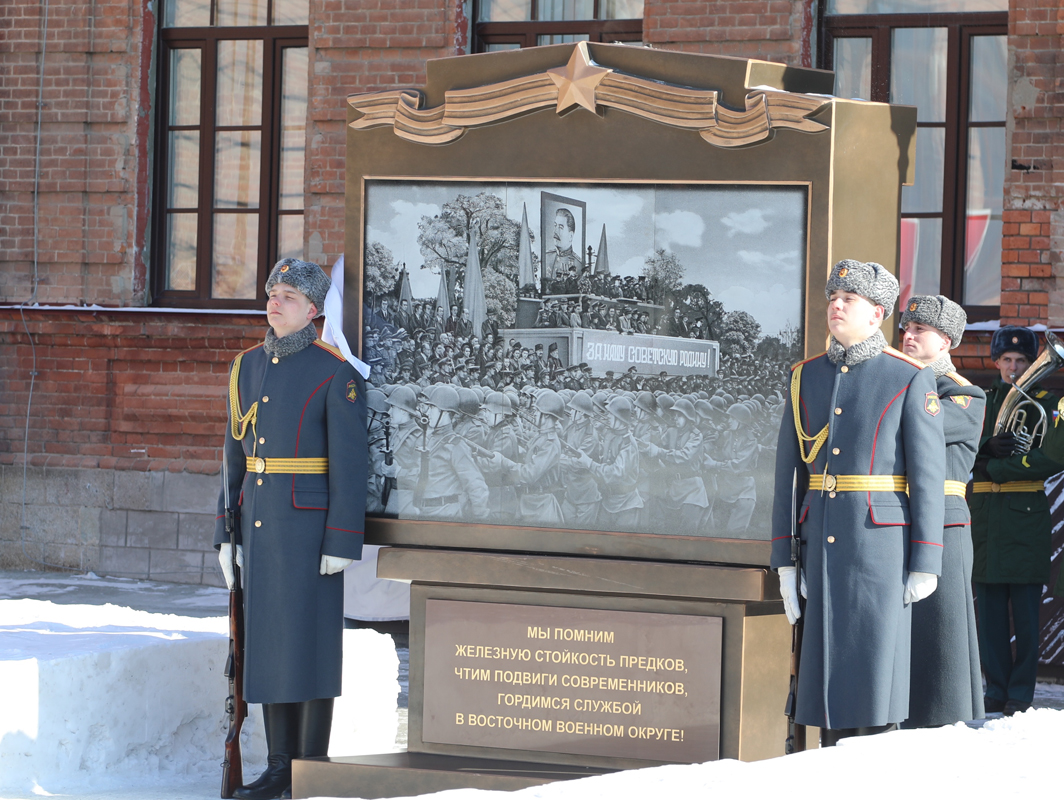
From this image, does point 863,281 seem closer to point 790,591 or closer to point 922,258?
point 790,591

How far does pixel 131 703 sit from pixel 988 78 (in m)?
5.95

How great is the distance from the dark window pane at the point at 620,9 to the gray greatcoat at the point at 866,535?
5352 mm

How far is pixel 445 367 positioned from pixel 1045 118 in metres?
4.57

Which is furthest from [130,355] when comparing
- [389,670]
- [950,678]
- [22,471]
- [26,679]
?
[950,678]

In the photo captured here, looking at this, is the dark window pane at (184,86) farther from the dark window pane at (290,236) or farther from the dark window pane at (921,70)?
the dark window pane at (921,70)

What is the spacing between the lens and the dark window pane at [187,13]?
9320 mm

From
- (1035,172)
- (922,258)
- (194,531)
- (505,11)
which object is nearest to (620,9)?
(505,11)

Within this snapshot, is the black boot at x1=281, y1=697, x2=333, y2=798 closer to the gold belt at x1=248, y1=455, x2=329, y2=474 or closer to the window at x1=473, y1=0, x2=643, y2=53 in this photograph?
the gold belt at x1=248, y1=455, x2=329, y2=474

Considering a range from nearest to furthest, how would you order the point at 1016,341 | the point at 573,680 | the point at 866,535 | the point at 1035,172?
the point at 866,535, the point at 573,680, the point at 1016,341, the point at 1035,172

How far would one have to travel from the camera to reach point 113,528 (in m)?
8.92

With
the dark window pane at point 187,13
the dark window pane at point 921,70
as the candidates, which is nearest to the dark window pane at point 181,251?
the dark window pane at point 187,13

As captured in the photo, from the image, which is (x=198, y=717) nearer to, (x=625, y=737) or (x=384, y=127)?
(x=625, y=737)

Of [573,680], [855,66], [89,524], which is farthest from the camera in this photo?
[89,524]

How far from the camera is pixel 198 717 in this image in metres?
4.79
